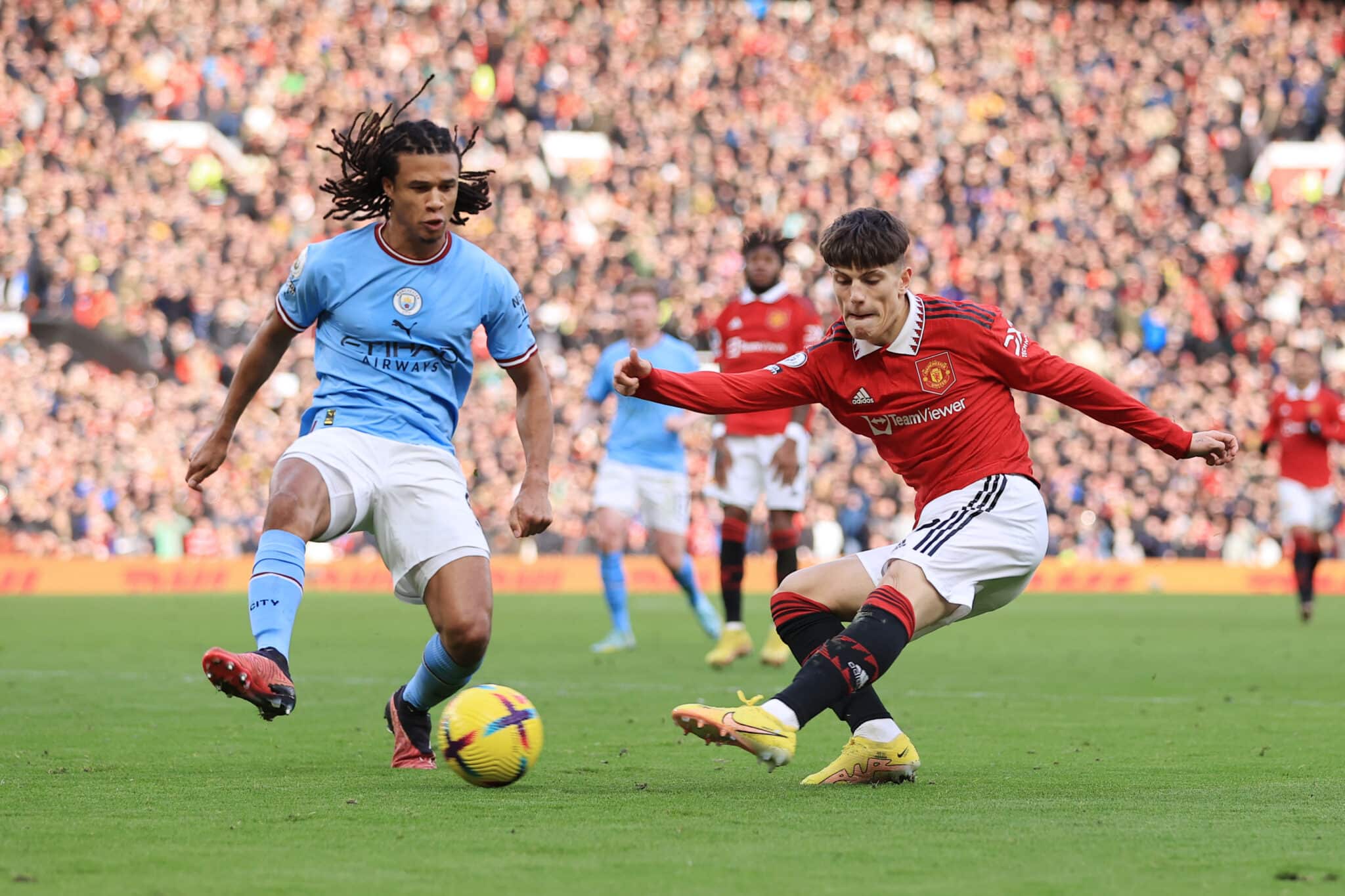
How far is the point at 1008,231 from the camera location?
30.4 metres

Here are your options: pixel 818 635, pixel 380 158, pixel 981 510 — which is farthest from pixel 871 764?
pixel 380 158

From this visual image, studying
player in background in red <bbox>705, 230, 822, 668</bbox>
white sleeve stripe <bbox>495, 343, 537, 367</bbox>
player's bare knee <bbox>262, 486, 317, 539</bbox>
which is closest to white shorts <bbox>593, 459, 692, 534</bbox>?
player in background in red <bbox>705, 230, 822, 668</bbox>

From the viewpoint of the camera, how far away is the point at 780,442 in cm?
1188

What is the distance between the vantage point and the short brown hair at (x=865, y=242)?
5.58 metres

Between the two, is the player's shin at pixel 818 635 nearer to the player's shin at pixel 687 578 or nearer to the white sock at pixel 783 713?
the white sock at pixel 783 713

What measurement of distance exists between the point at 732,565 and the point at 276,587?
6063 mm

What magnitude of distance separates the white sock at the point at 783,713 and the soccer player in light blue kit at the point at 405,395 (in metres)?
1.27

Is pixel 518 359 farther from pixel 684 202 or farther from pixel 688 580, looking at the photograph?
pixel 684 202

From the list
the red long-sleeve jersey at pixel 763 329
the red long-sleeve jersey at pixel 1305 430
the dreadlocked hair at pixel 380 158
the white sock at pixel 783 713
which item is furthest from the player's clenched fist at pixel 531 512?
the red long-sleeve jersey at pixel 1305 430

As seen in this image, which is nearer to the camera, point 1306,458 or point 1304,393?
point 1304,393

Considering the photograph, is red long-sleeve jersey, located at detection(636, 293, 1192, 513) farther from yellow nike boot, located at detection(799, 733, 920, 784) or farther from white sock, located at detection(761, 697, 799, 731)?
white sock, located at detection(761, 697, 799, 731)

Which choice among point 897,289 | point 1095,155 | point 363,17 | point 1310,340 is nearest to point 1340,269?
point 1310,340

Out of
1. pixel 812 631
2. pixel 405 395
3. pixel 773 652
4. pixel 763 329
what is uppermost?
pixel 763 329

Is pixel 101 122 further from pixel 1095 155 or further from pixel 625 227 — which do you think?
pixel 1095 155
